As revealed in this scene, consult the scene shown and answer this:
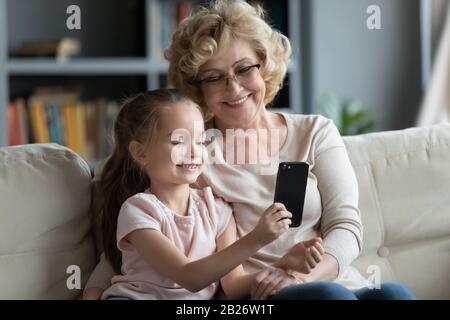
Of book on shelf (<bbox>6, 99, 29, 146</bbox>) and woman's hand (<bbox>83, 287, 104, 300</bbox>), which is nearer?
woman's hand (<bbox>83, 287, 104, 300</bbox>)

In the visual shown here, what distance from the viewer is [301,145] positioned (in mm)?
1559

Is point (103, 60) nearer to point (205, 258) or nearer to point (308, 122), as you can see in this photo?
point (308, 122)

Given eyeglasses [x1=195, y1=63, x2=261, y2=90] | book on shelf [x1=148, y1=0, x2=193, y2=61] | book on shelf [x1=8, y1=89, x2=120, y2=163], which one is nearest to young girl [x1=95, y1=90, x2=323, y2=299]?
eyeglasses [x1=195, y1=63, x2=261, y2=90]

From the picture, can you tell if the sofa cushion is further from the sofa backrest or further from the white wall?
the white wall

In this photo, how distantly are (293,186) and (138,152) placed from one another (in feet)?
1.04

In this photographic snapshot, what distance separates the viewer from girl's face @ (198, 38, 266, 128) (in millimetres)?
1524

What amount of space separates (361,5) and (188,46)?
209 cm

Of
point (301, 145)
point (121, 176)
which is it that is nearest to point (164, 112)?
point (121, 176)

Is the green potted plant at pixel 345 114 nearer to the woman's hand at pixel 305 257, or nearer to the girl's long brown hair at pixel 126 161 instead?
the girl's long brown hair at pixel 126 161

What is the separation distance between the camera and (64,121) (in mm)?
3219

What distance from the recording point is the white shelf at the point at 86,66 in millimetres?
3084

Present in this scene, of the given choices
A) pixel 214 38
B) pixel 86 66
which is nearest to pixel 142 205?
pixel 214 38

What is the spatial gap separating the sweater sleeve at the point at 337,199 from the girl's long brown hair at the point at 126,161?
313 millimetres
